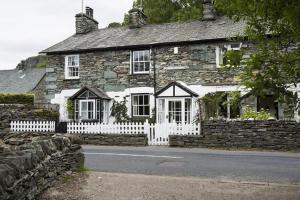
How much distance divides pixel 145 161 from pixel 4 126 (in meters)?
11.9

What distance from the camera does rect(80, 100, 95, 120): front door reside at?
23270mm

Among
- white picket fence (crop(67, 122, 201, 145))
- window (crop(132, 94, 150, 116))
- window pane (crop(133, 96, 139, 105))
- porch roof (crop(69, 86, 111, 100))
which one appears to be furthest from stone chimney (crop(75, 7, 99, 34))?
white picket fence (crop(67, 122, 201, 145))

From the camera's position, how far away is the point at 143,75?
23156mm

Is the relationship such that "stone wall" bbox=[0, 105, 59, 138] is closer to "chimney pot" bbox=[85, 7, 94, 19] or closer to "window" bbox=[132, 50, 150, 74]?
"window" bbox=[132, 50, 150, 74]

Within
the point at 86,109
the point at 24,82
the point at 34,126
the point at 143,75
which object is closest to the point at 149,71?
the point at 143,75

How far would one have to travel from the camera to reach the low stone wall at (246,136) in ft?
52.7

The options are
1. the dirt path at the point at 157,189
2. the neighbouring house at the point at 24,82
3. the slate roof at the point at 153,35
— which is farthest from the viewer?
the neighbouring house at the point at 24,82

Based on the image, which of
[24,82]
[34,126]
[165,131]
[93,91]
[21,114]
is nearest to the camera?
[165,131]

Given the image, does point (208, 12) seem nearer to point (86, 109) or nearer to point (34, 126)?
point (86, 109)

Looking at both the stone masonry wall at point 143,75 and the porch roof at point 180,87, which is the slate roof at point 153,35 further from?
the porch roof at point 180,87

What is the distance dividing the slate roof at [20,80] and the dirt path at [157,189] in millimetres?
29793

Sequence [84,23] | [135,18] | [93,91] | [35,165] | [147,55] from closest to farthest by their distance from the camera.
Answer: [35,165]
[93,91]
[147,55]
[135,18]
[84,23]

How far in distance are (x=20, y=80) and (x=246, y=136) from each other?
1151 inches

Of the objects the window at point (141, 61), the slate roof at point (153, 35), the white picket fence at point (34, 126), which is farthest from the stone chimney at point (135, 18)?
the white picket fence at point (34, 126)
